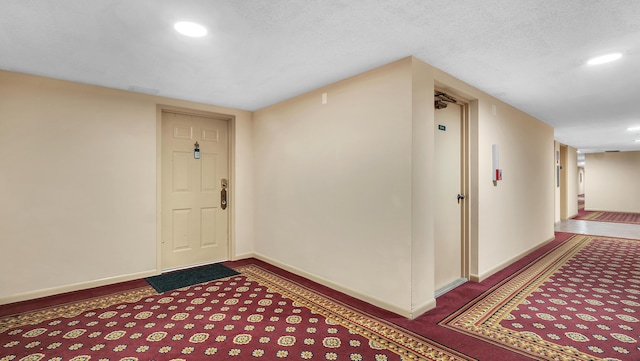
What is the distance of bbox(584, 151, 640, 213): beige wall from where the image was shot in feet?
38.9

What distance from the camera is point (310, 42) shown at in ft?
8.52

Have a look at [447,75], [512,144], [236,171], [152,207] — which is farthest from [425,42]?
[152,207]

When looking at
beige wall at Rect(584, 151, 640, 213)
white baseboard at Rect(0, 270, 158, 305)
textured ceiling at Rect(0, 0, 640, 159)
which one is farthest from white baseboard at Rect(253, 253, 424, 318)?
beige wall at Rect(584, 151, 640, 213)

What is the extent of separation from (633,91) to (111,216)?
6.88 metres

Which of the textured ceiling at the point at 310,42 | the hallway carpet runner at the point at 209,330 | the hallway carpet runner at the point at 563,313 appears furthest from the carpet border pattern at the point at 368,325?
the textured ceiling at the point at 310,42

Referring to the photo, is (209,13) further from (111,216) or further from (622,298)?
(622,298)

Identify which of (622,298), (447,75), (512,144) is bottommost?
(622,298)

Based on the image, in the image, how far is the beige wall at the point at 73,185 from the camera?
3.33 metres

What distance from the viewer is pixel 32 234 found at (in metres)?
3.41

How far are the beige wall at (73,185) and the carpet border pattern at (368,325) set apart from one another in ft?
6.02

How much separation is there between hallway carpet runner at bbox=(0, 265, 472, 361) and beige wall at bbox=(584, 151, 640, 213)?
14.5 meters

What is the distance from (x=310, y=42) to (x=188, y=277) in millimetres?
3319

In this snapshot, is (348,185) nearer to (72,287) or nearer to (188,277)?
(188,277)

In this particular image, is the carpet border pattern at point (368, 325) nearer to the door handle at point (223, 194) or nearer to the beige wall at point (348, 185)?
the beige wall at point (348, 185)
